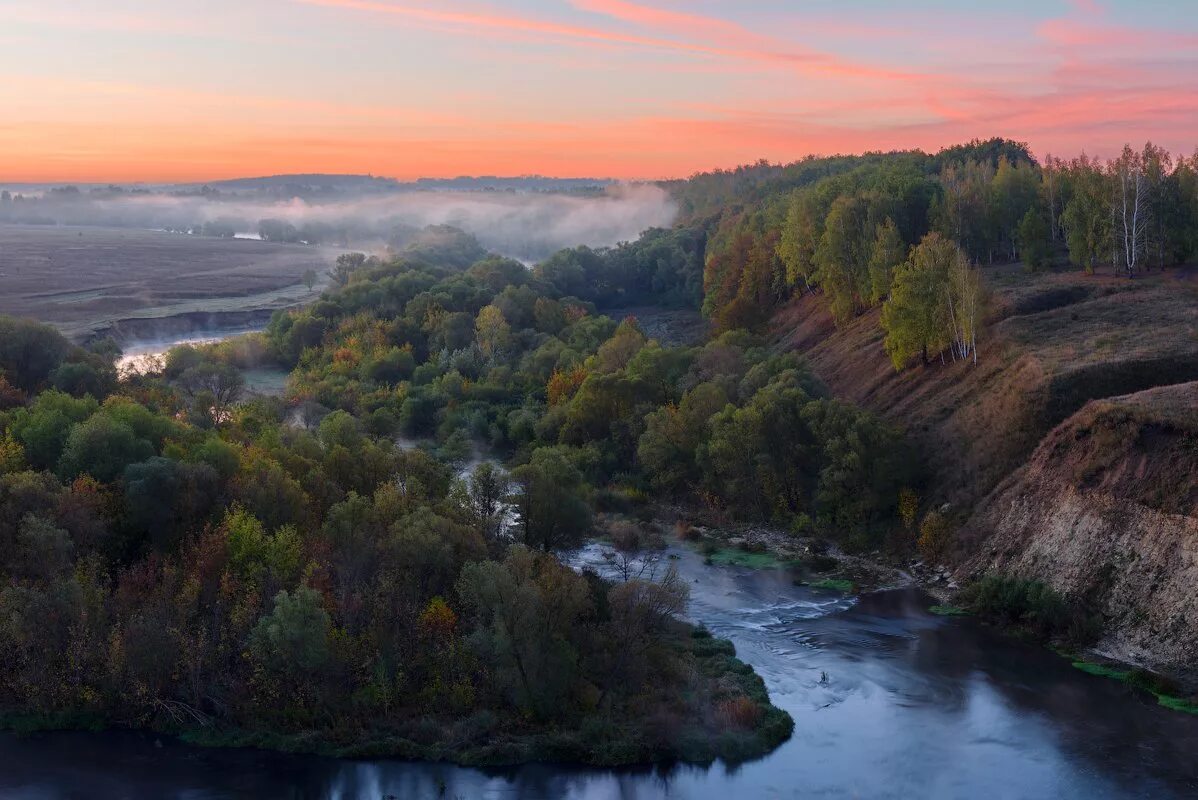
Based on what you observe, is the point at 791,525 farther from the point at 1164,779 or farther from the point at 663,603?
the point at 1164,779

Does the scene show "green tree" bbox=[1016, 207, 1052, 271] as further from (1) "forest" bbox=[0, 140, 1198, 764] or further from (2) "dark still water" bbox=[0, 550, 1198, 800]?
(2) "dark still water" bbox=[0, 550, 1198, 800]

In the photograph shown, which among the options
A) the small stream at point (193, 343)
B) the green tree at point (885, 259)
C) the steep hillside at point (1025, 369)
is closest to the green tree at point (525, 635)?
the steep hillside at point (1025, 369)

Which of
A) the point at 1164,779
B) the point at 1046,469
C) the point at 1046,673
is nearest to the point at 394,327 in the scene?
the point at 1046,469

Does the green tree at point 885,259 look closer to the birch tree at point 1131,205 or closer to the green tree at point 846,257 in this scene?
the green tree at point 846,257

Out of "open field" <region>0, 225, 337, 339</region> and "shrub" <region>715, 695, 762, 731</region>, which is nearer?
"shrub" <region>715, 695, 762, 731</region>

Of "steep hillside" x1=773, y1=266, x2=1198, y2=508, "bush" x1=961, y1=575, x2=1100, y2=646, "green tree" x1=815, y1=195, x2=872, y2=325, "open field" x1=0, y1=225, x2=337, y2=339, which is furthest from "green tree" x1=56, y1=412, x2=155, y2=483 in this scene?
"open field" x1=0, y1=225, x2=337, y2=339

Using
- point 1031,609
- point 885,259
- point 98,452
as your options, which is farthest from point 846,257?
point 98,452
